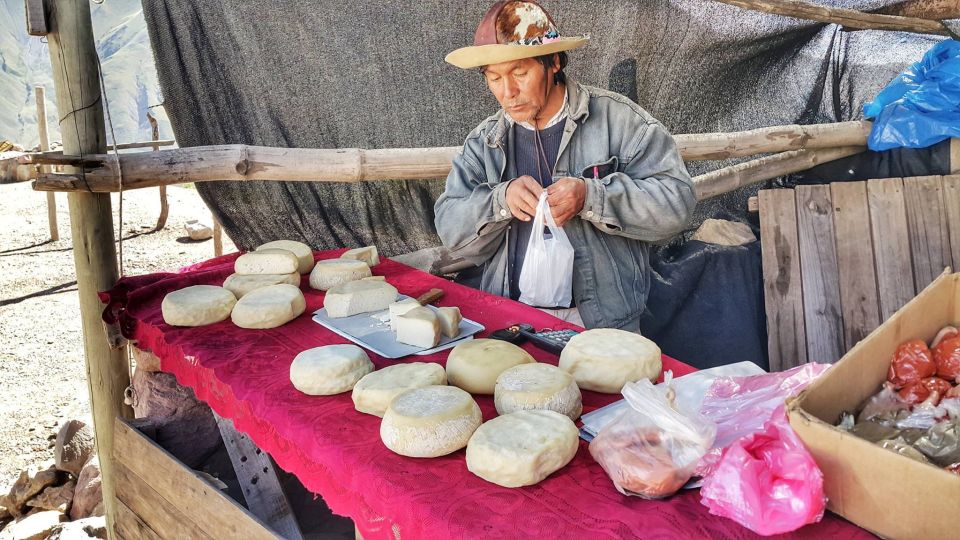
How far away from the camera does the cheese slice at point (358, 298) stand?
2.00 meters

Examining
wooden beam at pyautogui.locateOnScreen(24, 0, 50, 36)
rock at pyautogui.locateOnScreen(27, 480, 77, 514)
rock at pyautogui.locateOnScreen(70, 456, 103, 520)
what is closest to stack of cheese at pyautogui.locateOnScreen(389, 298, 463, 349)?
wooden beam at pyautogui.locateOnScreen(24, 0, 50, 36)

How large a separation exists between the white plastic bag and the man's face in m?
0.44

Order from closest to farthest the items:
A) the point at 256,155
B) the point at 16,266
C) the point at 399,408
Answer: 1. the point at 399,408
2. the point at 256,155
3. the point at 16,266

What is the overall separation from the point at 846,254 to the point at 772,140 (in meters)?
0.94

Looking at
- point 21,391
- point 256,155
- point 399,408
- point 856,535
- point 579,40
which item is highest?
point 579,40

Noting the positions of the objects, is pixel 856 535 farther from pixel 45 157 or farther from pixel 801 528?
pixel 45 157

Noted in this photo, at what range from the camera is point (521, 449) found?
1.14 meters

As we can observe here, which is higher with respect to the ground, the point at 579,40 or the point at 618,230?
the point at 579,40

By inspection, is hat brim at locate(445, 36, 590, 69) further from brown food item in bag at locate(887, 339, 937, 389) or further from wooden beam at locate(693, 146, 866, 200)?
wooden beam at locate(693, 146, 866, 200)

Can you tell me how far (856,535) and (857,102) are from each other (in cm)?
459

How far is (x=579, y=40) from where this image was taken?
7.68 ft

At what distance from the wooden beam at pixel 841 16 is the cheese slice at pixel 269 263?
299 centimetres

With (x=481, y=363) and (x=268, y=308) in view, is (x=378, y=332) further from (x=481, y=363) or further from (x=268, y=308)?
(x=481, y=363)

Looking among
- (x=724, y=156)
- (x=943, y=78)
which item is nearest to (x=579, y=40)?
(x=724, y=156)
